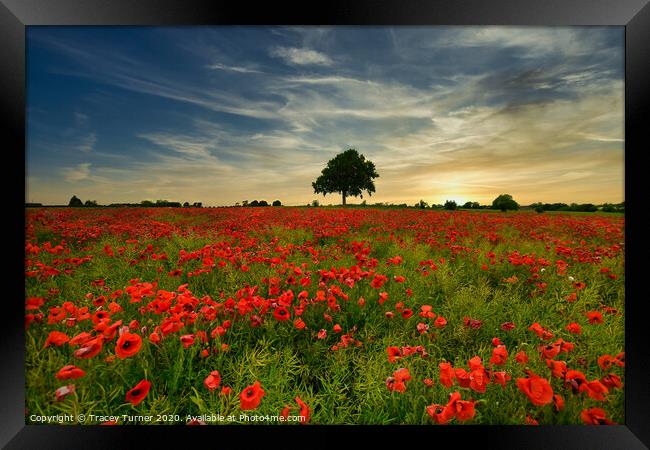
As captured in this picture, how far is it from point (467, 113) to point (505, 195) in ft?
2.43

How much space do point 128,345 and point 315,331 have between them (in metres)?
0.99

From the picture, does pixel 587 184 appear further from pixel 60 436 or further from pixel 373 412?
pixel 60 436

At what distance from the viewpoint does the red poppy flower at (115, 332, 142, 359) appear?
1197 mm

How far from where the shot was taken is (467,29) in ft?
6.05

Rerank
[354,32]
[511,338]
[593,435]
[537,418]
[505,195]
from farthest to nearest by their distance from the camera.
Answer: [505,195] < [354,32] < [511,338] < [593,435] < [537,418]

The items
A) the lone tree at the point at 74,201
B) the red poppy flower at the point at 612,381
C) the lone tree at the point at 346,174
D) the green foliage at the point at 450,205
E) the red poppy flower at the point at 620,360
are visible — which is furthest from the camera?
the green foliage at the point at 450,205

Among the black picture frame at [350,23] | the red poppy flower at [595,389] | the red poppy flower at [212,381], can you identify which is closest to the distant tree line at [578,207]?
the black picture frame at [350,23]

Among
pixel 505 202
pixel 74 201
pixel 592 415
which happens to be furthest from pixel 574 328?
pixel 74 201

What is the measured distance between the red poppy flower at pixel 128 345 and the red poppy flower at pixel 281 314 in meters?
0.68

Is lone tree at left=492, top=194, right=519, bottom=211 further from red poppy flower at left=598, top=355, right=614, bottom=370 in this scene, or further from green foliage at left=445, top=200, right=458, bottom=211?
red poppy flower at left=598, top=355, right=614, bottom=370

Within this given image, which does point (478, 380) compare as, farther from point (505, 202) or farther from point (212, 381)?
point (505, 202)

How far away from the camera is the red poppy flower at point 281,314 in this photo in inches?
63.1

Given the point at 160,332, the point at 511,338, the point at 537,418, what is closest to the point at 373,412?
the point at 537,418

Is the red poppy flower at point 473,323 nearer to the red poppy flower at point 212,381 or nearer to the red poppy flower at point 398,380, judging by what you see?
the red poppy flower at point 398,380
